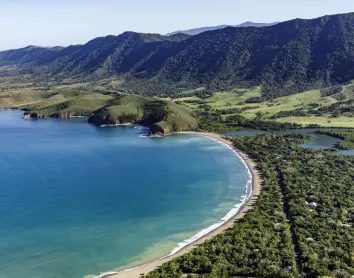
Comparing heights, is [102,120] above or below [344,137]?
above

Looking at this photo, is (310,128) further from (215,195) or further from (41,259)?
(41,259)

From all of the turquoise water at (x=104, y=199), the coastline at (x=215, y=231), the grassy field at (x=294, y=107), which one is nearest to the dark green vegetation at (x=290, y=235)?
the coastline at (x=215, y=231)

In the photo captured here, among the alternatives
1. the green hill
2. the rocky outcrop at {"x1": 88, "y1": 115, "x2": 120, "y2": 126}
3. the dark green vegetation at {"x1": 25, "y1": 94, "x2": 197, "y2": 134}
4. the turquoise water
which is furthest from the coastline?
the rocky outcrop at {"x1": 88, "y1": 115, "x2": 120, "y2": 126}

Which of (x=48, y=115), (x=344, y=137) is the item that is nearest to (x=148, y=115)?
(x=48, y=115)

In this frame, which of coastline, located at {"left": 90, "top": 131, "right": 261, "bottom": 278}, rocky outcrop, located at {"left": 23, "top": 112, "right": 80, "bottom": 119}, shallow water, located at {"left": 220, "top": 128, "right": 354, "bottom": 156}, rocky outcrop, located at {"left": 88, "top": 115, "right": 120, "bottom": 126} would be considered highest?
rocky outcrop, located at {"left": 23, "top": 112, "right": 80, "bottom": 119}

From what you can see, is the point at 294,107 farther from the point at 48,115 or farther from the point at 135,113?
the point at 48,115

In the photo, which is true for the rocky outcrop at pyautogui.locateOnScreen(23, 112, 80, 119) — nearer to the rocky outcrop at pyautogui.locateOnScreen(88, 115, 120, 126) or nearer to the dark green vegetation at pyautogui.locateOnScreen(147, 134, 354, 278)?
the rocky outcrop at pyautogui.locateOnScreen(88, 115, 120, 126)
